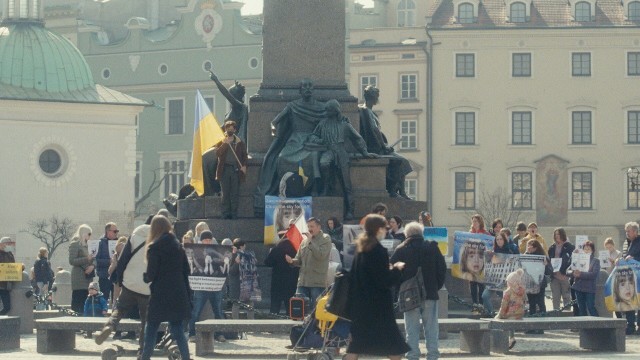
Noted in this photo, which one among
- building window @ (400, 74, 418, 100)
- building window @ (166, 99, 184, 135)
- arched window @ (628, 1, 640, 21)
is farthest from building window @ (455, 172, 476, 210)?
building window @ (166, 99, 184, 135)

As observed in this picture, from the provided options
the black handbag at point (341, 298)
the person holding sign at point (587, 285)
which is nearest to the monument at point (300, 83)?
the person holding sign at point (587, 285)

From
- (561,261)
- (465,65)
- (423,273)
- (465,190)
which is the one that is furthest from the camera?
(465,190)

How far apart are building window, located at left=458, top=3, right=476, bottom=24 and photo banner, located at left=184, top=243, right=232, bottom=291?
58143 mm

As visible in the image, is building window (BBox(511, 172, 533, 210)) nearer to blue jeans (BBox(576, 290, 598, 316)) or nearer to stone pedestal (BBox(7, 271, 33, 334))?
blue jeans (BBox(576, 290, 598, 316))

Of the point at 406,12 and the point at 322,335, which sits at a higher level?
the point at 406,12

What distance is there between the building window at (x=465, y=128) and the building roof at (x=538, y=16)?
3.69 metres

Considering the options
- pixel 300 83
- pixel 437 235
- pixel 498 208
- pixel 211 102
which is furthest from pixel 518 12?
pixel 437 235

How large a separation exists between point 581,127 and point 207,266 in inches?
2353


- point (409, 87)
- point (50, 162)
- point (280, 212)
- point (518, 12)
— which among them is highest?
point (518, 12)

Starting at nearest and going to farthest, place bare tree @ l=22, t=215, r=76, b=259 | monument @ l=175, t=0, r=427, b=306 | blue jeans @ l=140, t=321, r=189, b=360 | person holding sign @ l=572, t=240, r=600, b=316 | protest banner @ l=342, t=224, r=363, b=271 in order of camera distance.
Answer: blue jeans @ l=140, t=321, r=189, b=360 → protest banner @ l=342, t=224, r=363, b=271 → person holding sign @ l=572, t=240, r=600, b=316 → monument @ l=175, t=0, r=427, b=306 → bare tree @ l=22, t=215, r=76, b=259

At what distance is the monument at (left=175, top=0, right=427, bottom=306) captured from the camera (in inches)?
978

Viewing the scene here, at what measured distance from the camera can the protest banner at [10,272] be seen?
24406 millimetres

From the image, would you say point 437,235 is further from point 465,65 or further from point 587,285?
point 465,65

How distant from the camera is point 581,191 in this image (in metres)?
79.0
